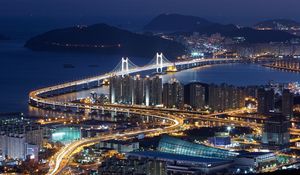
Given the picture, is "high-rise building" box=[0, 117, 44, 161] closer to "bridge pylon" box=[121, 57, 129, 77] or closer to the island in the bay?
"bridge pylon" box=[121, 57, 129, 77]

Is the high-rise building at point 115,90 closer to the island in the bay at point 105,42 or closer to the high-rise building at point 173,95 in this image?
the high-rise building at point 173,95

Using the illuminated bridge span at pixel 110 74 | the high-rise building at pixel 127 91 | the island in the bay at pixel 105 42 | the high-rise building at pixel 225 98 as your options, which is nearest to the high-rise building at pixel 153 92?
the high-rise building at pixel 127 91

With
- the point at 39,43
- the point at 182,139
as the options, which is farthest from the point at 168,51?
the point at 182,139

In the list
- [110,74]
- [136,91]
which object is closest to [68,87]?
[110,74]

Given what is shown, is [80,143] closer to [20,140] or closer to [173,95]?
[20,140]

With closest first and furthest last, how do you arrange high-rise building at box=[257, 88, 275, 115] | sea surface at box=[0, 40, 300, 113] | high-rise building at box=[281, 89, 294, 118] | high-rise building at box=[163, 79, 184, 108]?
high-rise building at box=[281, 89, 294, 118] < high-rise building at box=[257, 88, 275, 115] < high-rise building at box=[163, 79, 184, 108] < sea surface at box=[0, 40, 300, 113]

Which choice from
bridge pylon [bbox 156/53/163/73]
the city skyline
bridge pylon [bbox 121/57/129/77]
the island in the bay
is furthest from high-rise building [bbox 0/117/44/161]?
the island in the bay
